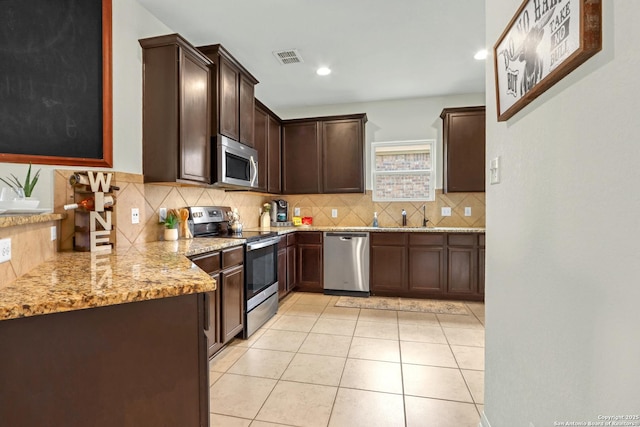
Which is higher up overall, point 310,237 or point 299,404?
point 310,237

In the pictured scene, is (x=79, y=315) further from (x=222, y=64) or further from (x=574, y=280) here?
(x=222, y=64)

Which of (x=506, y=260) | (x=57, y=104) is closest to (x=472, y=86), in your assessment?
(x=506, y=260)

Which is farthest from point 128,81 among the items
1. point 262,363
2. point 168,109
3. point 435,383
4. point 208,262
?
point 435,383

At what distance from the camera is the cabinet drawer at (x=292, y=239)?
13.1ft

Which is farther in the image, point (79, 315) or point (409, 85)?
point (409, 85)

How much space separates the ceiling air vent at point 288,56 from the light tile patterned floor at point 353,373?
279 cm

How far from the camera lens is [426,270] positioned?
387 cm

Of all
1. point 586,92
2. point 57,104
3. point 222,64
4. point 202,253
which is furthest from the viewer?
point 222,64

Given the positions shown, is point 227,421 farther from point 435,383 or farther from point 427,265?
point 427,265

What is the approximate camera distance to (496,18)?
1.38 metres

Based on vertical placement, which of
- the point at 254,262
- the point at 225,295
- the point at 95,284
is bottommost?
the point at 225,295

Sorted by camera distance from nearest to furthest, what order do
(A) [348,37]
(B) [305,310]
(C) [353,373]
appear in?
1. (C) [353,373]
2. (A) [348,37]
3. (B) [305,310]

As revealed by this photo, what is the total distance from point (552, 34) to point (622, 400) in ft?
3.11

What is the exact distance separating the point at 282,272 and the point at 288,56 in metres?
2.45
